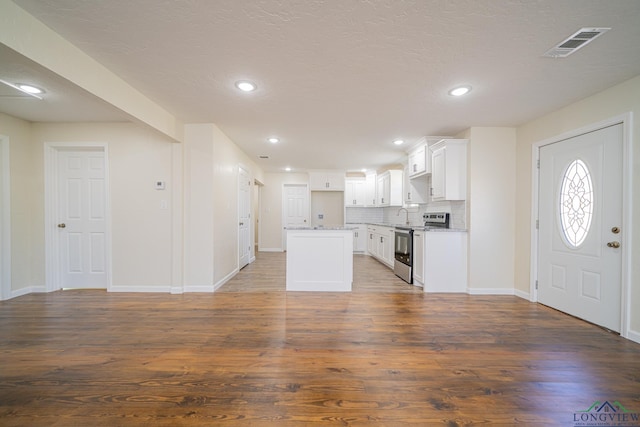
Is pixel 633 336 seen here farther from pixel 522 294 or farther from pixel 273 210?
pixel 273 210

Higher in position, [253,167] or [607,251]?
[253,167]

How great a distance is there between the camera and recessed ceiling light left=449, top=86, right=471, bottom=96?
8.36ft

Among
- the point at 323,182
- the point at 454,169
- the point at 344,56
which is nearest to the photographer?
the point at 344,56

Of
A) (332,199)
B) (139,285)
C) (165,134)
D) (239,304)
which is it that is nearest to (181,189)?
(165,134)

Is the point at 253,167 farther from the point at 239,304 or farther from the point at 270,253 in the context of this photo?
the point at 239,304

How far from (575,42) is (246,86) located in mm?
2786

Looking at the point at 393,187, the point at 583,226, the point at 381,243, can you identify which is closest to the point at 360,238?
the point at 381,243

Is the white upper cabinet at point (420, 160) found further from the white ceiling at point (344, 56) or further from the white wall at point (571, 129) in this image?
the white wall at point (571, 129)

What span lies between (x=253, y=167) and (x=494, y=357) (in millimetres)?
5902

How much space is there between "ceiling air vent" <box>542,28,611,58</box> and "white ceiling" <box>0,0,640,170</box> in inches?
2.1

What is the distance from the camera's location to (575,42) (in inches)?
72.6

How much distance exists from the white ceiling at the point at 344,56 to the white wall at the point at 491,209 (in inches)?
→ 15.4

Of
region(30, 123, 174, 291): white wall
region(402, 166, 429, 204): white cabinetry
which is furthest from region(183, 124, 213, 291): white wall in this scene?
region(402, 166, 429, 204): white cabinetry

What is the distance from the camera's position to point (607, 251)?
259 centimetres
